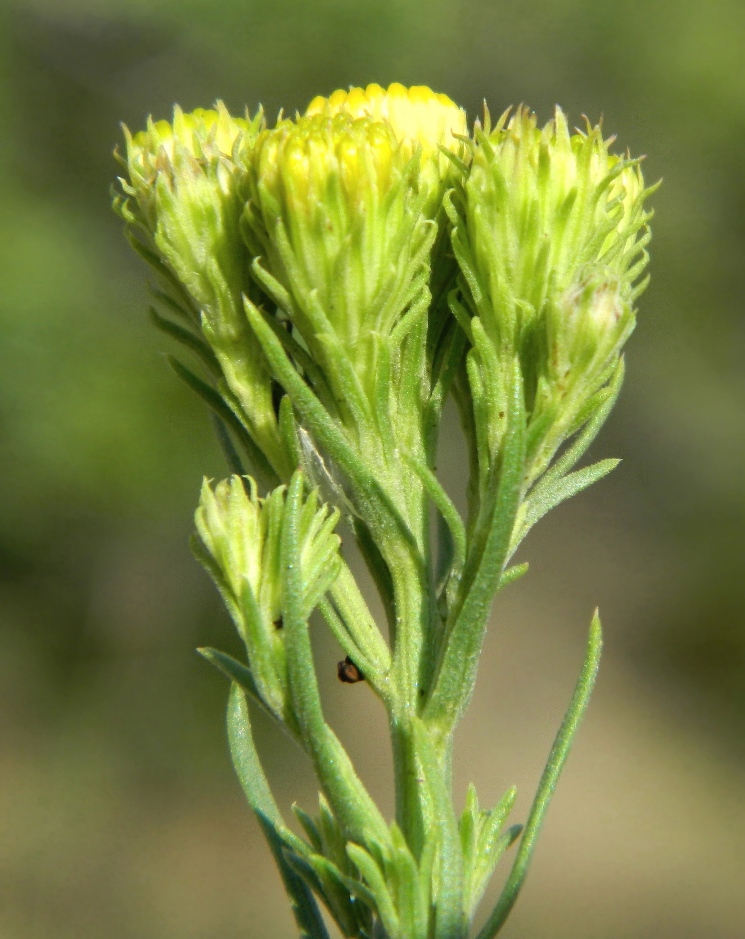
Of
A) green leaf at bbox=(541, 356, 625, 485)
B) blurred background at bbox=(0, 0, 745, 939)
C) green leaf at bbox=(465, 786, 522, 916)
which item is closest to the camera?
green leaf at bbox=(465, 786, 522, 916)

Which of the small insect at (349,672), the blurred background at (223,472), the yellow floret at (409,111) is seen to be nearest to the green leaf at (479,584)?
the small insect at (349,672)

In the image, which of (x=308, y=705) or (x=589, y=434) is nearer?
(x=308, y=705)

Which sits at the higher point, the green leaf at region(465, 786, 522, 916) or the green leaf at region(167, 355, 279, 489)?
the green leaf at region(167, 355, 279, 489)

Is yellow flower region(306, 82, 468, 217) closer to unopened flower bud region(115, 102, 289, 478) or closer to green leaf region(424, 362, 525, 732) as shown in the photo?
unopened flower bud region(115, 102, 289, 478)

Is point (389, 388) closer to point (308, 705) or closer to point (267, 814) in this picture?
point (308, 705)

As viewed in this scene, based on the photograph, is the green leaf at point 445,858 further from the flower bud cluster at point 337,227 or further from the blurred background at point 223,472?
the blurred background at point 223,472

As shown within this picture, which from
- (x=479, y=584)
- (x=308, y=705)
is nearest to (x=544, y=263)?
(x=479, y=584)

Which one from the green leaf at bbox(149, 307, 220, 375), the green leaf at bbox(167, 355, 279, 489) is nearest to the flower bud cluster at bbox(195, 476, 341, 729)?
the green leaf at bbox(167, 355, 279, 489)

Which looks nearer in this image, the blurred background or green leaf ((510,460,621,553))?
green leaf ((510,460,621,553))

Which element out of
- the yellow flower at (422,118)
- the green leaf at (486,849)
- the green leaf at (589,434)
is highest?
the yellow flower at (422,118)
